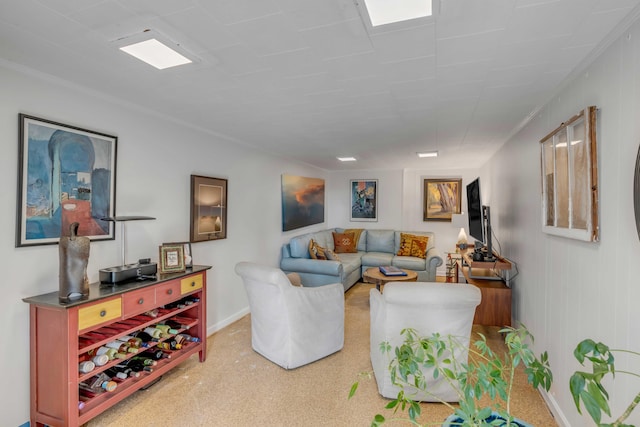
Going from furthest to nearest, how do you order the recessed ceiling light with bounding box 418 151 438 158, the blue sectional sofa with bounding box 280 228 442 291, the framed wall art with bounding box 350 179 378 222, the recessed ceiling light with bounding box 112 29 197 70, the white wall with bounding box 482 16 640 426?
1. the framed wall art with bounding box 350 179 378 222
2. the blue sectional sofa with bounding box 280 228 442 291
3. the recessed ceiling light with bounding box 418 151 438 158
4. the recessed ceiling light with bounding box 112 29 197 70
5. the white wall with bounding box 482 16 640 426

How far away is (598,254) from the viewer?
1.66 m

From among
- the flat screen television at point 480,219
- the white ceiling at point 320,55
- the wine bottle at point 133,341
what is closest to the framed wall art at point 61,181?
the white ceiling at point 320,55

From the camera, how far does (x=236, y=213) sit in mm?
3863

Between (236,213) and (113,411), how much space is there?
7.25ft

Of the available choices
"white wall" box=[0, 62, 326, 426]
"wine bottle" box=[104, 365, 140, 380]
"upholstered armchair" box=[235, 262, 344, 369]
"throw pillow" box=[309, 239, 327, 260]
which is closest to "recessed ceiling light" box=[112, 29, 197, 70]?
"white wall" box=[0, 62, 326, 426]

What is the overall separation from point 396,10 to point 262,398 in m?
2.56

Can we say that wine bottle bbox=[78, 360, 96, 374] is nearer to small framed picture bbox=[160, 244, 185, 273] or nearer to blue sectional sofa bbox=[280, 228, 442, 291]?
small framed picture bbox=[160, 244, 185, 273]

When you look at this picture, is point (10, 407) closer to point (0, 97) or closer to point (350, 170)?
point (0, 97)

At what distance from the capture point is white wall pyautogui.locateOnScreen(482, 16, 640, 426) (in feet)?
4.61

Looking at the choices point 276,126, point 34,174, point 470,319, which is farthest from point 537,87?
point 34,174

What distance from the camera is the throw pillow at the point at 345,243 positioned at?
246 inches

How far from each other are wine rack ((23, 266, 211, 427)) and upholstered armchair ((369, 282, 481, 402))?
67.7 inches

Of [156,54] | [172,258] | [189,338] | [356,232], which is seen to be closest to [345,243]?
[356,232]

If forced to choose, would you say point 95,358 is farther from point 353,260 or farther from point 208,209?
point 353,260
